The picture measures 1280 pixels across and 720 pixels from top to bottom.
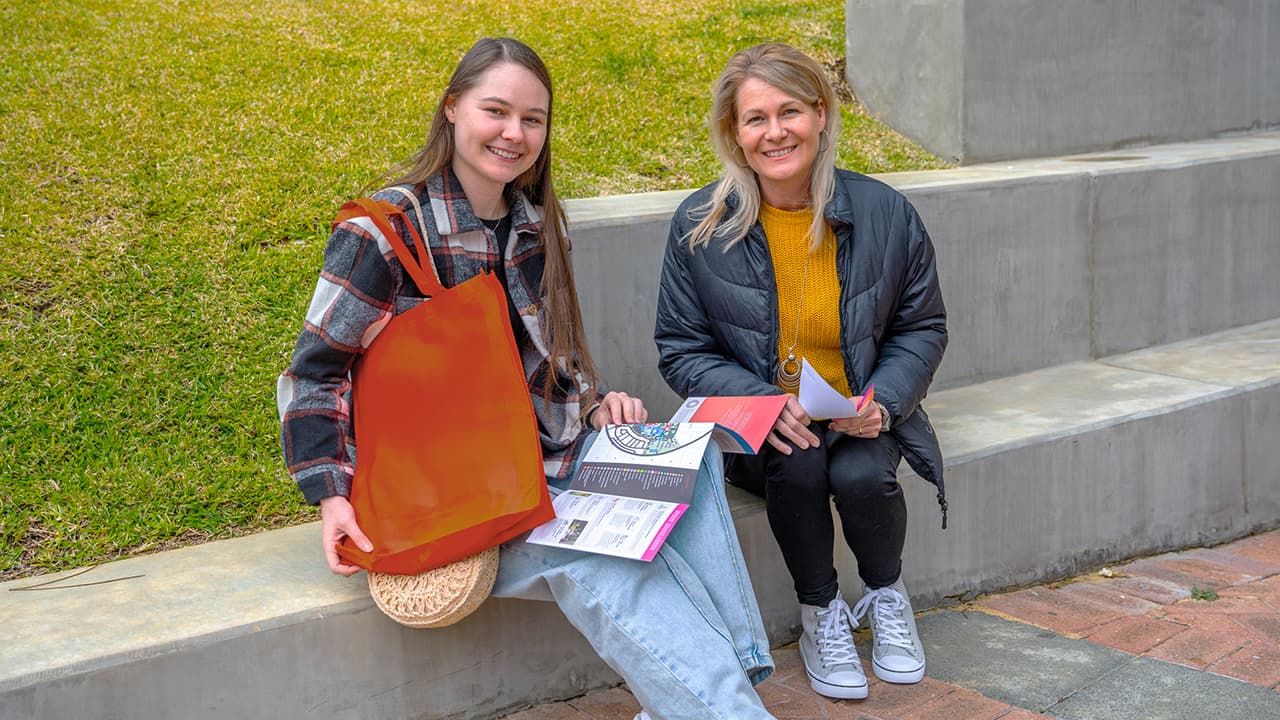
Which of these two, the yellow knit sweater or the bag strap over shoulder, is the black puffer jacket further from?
the bag strap over shoulder

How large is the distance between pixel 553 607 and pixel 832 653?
2.37 ft

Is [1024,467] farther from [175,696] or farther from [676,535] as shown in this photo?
[175,696]

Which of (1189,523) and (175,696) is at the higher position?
(175,696)

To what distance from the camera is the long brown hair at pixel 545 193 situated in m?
2.66

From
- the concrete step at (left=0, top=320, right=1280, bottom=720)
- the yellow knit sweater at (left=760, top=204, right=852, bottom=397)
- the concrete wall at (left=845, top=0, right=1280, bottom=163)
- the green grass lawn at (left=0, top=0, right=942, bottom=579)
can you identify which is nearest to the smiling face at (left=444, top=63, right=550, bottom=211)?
the yellow knit sweater at (left=760, top=204, right=852, bottom=397)

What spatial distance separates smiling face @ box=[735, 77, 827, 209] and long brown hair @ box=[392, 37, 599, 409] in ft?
1.94

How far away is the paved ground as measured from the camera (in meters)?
2.90

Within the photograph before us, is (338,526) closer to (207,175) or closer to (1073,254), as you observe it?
(207,175)

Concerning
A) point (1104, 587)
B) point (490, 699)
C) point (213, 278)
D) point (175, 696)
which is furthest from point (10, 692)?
point (1104, 587)

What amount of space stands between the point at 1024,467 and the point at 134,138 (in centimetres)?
355

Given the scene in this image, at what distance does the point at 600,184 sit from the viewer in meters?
4.82

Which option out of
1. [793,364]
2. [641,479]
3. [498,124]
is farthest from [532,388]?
[793,364]

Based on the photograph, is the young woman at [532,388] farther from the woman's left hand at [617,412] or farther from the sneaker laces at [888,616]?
the sneaker laces at [888,616]

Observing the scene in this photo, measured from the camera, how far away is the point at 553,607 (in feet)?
9.58
